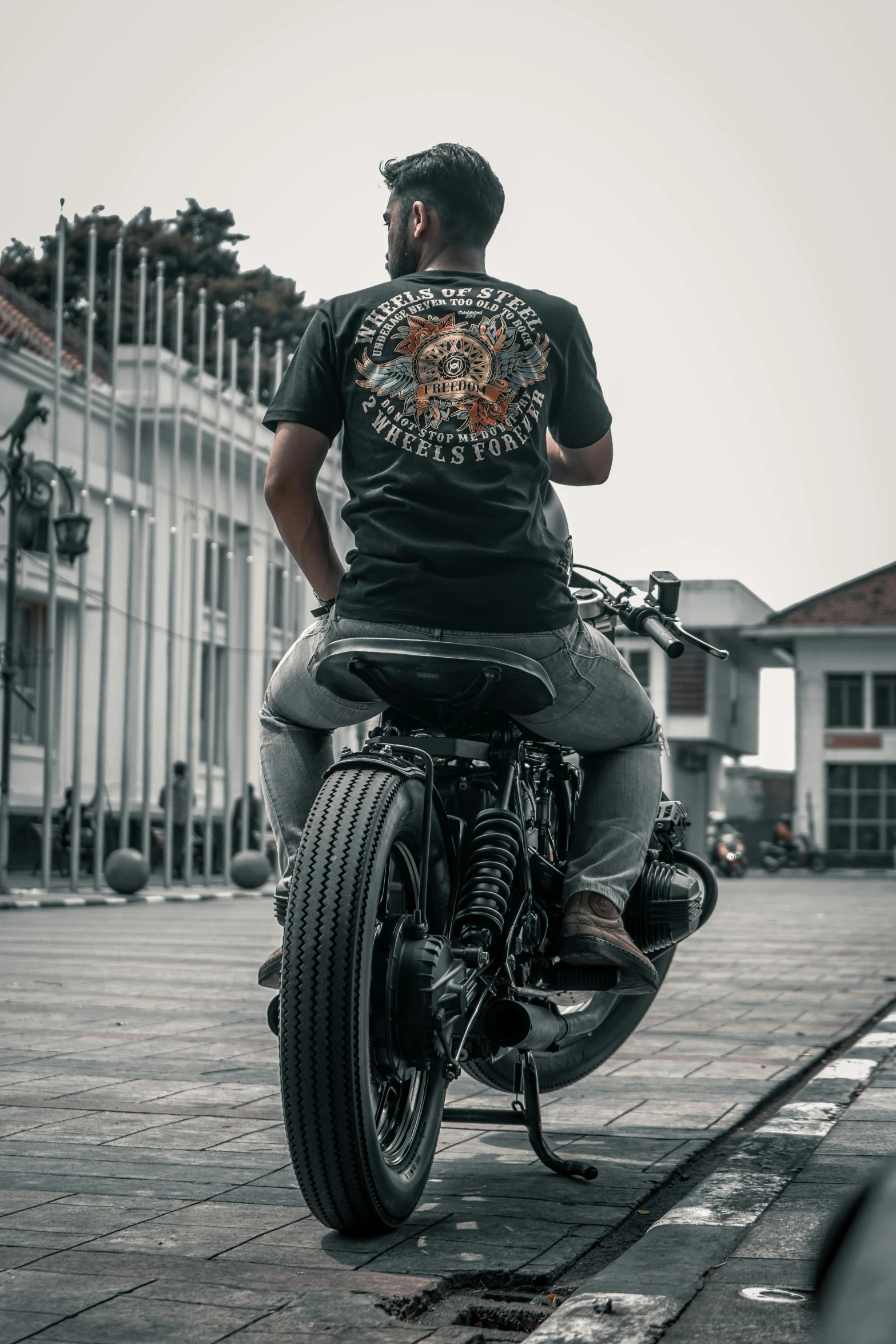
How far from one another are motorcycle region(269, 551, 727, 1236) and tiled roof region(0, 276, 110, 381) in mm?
24287

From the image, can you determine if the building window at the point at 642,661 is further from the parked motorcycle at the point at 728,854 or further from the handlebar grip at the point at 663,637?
the handlebar grip at the point at 663,637

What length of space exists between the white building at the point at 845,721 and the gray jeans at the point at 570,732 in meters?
46.6

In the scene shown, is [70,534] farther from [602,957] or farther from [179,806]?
[602,957]

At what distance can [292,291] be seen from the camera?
47.6 meters

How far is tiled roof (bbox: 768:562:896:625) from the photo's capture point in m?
51.5

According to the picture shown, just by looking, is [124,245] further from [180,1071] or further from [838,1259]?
[838,1259]

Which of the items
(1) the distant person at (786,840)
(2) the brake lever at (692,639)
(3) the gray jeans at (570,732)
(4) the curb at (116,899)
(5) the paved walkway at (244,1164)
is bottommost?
(1) the distant person at (786,840)

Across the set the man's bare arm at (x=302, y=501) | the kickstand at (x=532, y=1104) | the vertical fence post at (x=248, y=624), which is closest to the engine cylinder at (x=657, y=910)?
the kickstand at (x=532, y=1104)

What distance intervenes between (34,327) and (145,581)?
4.58 meters

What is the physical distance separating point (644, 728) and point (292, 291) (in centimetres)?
4507

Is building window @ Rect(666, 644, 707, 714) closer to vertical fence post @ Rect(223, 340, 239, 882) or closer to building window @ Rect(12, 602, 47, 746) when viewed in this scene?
building window @ Rect(12, 602, 47, 746)

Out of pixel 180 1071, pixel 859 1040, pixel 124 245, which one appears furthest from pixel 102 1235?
pixel 124 245

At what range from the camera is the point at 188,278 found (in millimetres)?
45875

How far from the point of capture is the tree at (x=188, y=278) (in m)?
41.6
